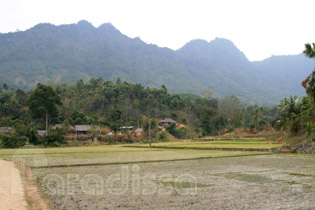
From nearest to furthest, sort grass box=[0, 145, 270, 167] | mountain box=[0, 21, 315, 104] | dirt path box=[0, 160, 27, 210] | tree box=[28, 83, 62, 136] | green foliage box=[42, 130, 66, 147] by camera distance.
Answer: dirt path box=[0, 160, 27, 210], grass box=[0, 145, 270, 167], green foliage box=[42, 130, 66, 147], tree box=[28, 83, 62, 136], mountain box=[0, 21, 315, 104]

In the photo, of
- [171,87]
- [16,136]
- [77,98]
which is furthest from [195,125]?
[171,87]

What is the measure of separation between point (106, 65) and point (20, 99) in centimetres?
11141

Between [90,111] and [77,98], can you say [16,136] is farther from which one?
[77,98]

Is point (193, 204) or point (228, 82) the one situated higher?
point (228, 82)

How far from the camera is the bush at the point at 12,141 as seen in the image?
32.4 m

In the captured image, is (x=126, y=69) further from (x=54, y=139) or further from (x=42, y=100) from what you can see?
(x=54, y=139)

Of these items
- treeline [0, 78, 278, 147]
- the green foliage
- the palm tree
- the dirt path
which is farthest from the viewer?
treeline [0, 78, 278, 147]

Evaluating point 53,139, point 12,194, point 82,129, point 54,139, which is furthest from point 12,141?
point 12,194

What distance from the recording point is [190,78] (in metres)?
172

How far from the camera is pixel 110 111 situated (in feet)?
197

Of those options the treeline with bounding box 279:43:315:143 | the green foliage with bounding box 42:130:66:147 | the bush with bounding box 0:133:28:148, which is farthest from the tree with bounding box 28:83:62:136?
the treeline with bounding box 279:43:315:143

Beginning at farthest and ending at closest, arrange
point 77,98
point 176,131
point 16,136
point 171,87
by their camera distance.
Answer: point 171,87, point 77,98, point 176,131, point 16,136

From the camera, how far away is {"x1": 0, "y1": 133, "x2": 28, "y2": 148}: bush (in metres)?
32.4

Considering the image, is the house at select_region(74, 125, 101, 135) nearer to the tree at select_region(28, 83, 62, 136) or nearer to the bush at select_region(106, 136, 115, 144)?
the bush at select_region(106, 136, 115, 144)
